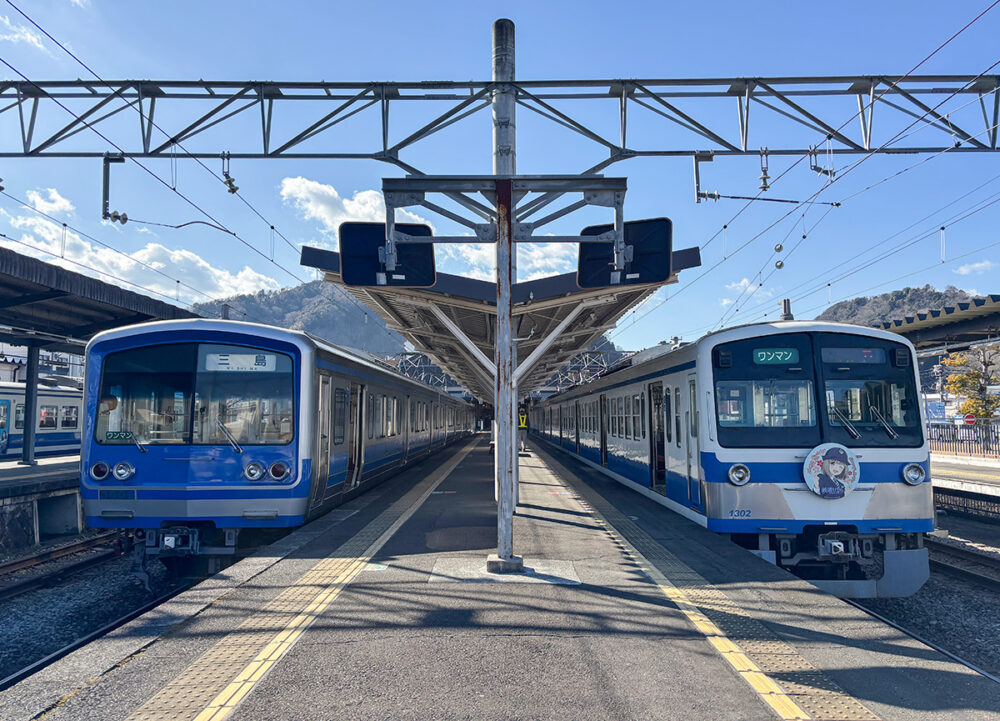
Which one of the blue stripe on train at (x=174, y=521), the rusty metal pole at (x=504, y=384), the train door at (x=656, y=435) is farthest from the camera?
the train door at (x=656, y=435)

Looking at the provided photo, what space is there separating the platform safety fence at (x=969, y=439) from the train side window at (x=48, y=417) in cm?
2887

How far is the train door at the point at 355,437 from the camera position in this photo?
37.4 ft

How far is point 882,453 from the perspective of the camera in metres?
7.38

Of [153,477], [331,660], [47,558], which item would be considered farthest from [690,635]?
[47,558]

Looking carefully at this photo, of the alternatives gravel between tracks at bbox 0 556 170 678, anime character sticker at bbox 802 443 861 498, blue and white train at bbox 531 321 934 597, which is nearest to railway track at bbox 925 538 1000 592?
blue and white train at bbox 531 321 934 597

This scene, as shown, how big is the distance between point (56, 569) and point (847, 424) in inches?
412

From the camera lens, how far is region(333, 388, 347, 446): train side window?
10.0 meters

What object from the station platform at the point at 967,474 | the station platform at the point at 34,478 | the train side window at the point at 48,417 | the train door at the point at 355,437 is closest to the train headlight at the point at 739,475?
the train door at the point at 355,437

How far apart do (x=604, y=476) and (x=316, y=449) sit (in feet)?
33.3

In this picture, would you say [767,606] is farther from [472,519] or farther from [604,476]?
[604,476]

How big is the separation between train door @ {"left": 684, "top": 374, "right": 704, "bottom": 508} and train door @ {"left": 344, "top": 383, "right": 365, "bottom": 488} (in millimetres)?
5445

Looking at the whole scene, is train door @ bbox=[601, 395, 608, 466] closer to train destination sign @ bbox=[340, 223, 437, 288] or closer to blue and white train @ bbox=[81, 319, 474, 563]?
train destination sign @ bbox=[340, 223, 437, 288]

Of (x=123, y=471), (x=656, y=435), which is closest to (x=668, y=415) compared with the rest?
(x=656, y=435)

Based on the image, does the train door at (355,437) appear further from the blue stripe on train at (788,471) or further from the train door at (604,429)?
the train door at (604,429)
